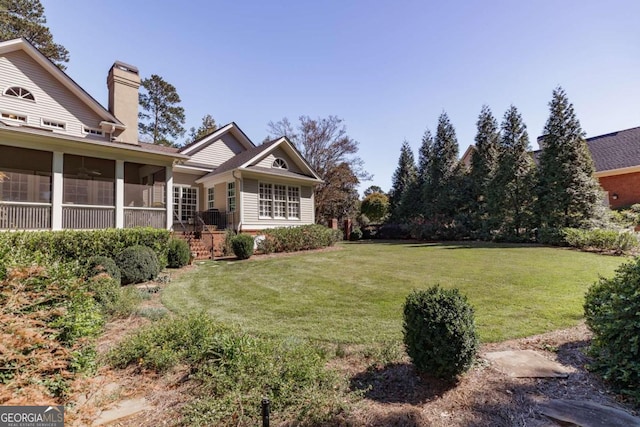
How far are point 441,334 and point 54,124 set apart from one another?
15.8 metres

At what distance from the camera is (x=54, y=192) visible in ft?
31.1

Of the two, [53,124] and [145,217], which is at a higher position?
[53,124]

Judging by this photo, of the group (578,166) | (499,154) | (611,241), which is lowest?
(611,241)

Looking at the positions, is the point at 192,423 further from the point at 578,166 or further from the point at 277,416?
the point at 578,166

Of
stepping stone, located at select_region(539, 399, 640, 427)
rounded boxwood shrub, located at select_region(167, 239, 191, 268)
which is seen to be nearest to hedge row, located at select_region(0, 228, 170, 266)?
rounded boxwood shrub, located at select_region(167, 239, 191, 268)

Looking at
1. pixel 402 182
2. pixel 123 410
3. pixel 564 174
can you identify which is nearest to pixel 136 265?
pixel 123 410

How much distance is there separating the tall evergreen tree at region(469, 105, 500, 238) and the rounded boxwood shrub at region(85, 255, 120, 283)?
717 inches

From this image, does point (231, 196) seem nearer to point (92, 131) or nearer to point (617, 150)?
point (92, 131)

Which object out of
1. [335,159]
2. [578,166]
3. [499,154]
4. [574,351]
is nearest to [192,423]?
[574,351]

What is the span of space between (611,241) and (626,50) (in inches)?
284

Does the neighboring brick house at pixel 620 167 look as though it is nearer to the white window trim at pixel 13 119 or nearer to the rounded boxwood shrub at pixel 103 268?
the rounded boxwood shrub at pixel 103 268

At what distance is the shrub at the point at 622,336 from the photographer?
256cm

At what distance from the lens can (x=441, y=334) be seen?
2.74 meters

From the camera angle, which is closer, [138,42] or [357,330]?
[357,330]
